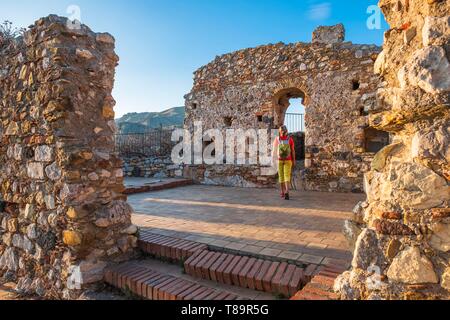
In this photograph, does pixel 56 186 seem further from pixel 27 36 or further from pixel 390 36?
pixel 390 36

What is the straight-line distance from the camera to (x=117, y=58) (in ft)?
10.6

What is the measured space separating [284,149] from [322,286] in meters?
3.82

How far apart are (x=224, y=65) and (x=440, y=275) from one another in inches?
321

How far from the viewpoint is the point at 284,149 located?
5.48 m

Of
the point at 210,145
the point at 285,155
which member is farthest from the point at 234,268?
the point at 210,145

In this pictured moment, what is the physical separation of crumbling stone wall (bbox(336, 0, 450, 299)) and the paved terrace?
2.98ft

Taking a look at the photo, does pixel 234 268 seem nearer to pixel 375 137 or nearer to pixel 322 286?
pixel 322 286

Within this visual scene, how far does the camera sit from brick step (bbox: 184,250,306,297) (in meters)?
2.08

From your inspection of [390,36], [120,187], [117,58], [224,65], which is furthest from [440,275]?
[224,65]

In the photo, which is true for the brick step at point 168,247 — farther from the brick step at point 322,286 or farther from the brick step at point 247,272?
the brick step at point 322,286

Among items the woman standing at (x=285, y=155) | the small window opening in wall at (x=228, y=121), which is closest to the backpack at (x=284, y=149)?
the woman standing at (x=285, y=155)

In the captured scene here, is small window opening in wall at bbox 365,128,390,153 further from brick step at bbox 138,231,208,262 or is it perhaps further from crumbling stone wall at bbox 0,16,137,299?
crumbling stone wall at bbox 0,16,137,299

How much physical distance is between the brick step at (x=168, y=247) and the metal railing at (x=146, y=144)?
8426mm

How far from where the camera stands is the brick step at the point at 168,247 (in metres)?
2.71
